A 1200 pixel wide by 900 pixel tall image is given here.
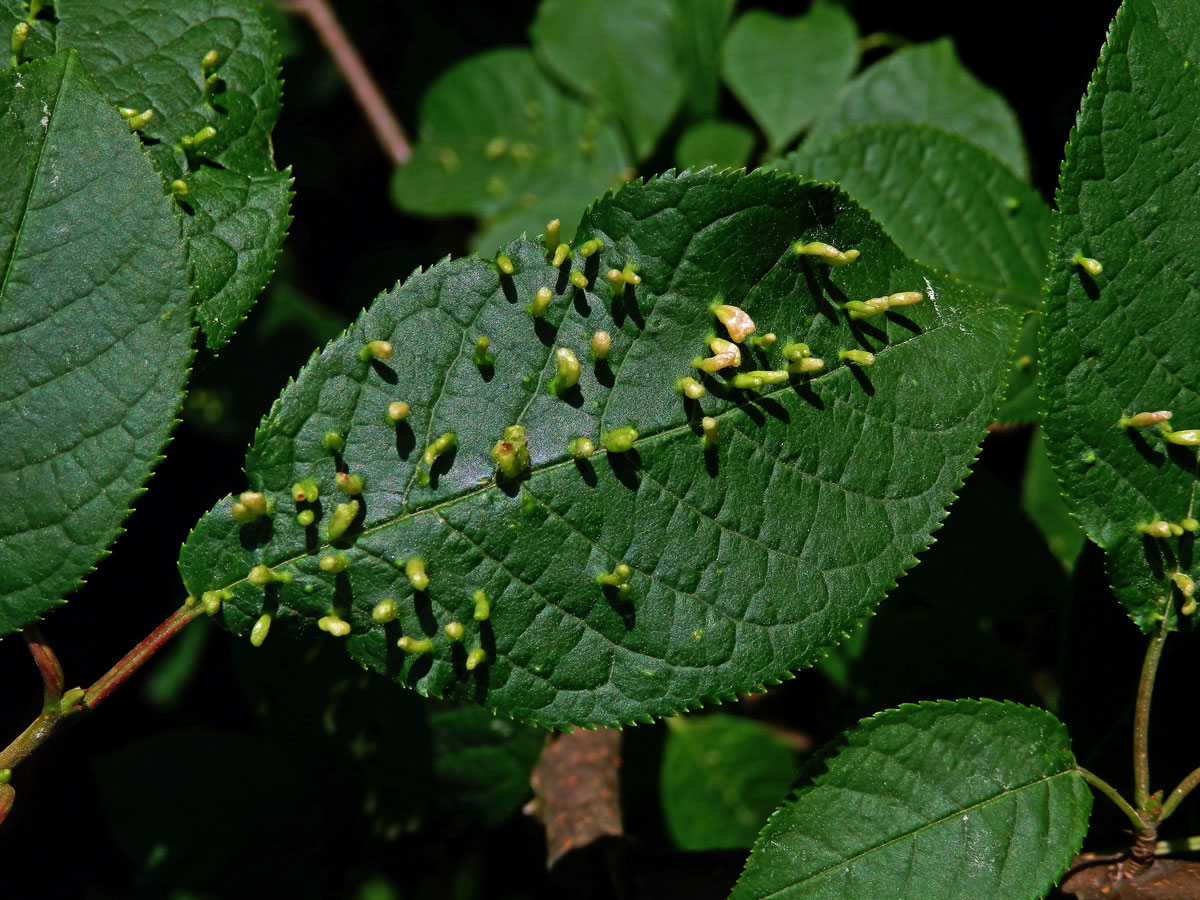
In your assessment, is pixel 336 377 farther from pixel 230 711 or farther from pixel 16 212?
pixel 230 711

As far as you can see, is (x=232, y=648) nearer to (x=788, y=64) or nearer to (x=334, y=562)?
(x=334, y=562)

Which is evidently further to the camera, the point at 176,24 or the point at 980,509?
the point at 980,509

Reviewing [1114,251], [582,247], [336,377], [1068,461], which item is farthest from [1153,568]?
[336,377]

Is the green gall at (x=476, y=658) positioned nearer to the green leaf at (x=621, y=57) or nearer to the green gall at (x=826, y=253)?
the green gall at (x=826, y=253)

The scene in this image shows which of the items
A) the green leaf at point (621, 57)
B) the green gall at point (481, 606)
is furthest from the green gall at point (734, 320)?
the green leaf at point (621, 57)

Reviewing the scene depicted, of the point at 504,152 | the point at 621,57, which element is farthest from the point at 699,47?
the point at 504,152

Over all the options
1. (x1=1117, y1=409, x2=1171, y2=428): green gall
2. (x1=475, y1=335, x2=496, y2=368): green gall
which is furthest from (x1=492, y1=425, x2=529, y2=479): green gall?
(x1=1117, y1=409, x2=1171, y2=428): green gall

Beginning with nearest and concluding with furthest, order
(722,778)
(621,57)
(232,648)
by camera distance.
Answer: (232,648) → (722,778) → (621,57)
